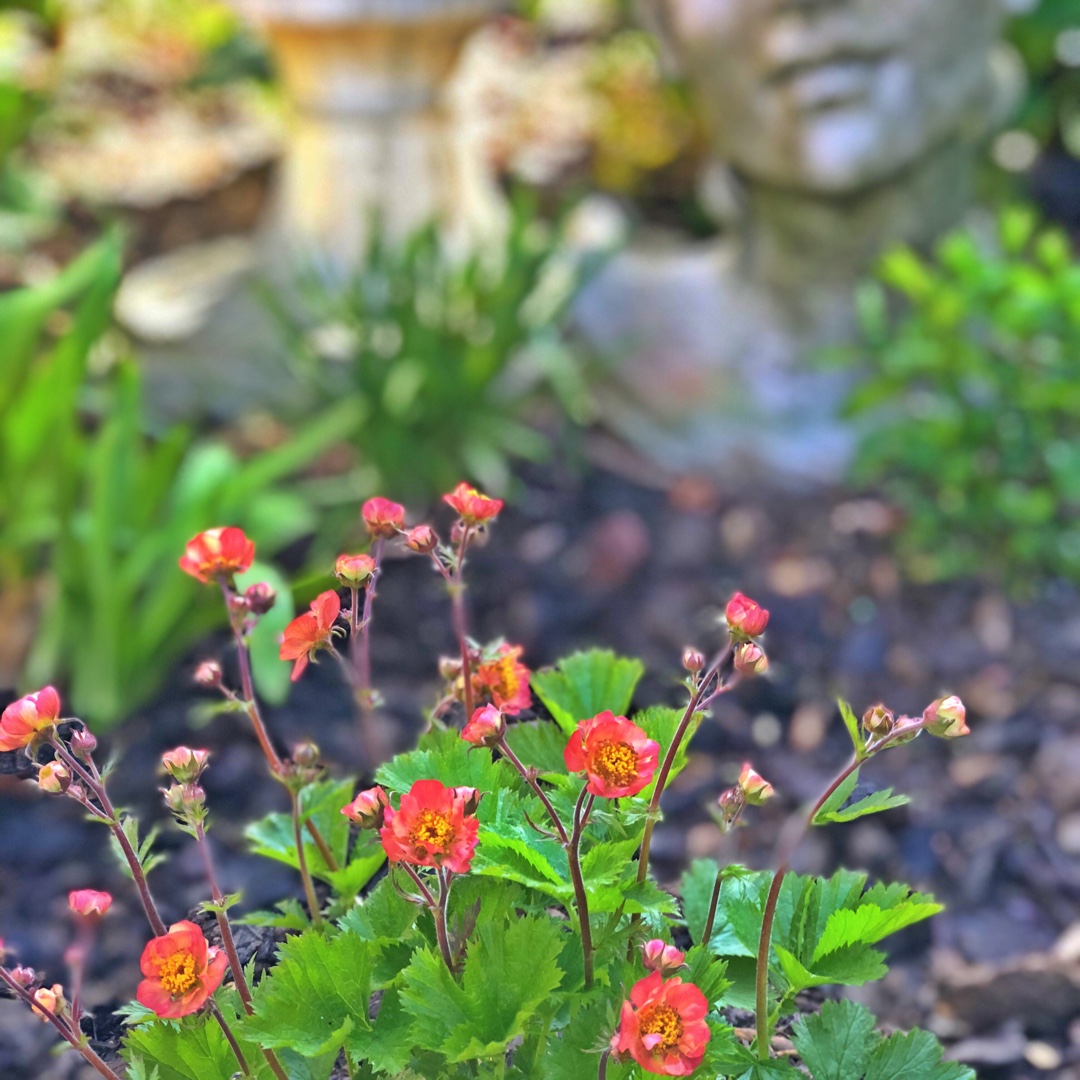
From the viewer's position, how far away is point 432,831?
590 mm

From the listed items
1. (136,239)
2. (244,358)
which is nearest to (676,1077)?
(244,358)

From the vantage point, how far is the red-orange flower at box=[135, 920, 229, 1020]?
0.62 m

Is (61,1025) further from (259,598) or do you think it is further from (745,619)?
(745,619)

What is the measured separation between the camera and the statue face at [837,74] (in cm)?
209

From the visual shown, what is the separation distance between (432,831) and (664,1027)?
5.6 inches

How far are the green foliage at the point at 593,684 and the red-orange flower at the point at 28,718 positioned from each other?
30 centimetres

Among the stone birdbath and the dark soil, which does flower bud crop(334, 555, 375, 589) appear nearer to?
the dark soil

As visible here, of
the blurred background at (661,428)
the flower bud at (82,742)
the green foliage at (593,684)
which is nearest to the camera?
the flower bud at (82,742)

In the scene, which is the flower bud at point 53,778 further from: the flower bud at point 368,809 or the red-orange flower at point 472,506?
the red-orange flower at point 472,506

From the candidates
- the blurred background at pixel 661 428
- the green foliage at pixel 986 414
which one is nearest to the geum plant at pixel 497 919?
the blurred background at pixel 661 428

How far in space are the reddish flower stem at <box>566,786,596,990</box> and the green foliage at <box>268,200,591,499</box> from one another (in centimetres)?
153

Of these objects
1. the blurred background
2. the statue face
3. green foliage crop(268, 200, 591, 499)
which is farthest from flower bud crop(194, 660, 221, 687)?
the statue face

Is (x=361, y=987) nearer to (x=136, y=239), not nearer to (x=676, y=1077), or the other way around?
(x=676, y=1077)

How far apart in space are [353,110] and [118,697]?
1.52m
